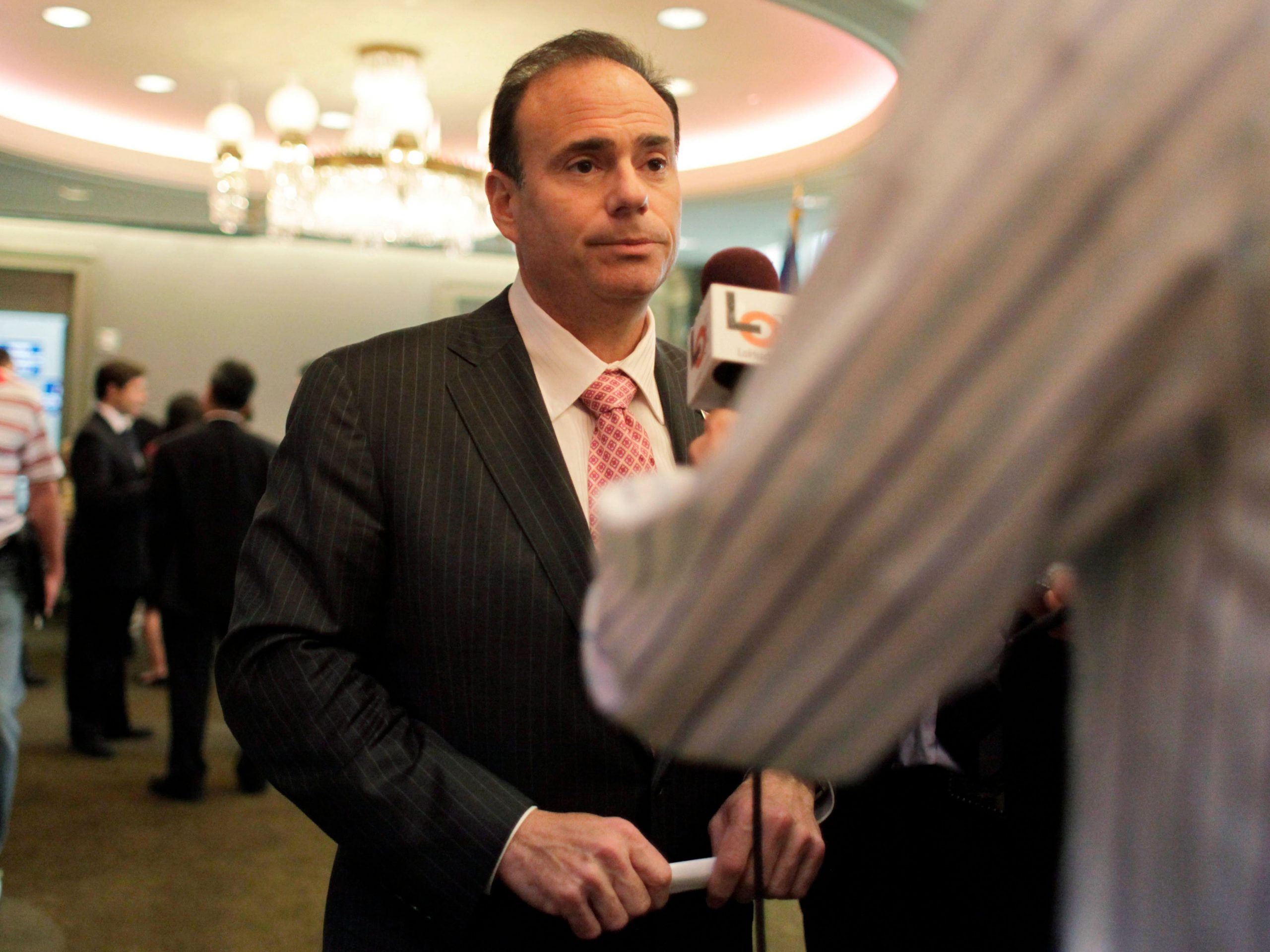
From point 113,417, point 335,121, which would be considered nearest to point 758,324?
point 113,417

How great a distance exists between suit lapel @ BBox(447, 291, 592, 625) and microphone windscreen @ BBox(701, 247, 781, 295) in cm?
30

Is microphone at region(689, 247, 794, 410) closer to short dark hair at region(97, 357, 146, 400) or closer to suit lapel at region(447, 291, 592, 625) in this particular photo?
suit lapel at region(447, 291, 592, 625)

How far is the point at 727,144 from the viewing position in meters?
8.27

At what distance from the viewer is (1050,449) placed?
17.5 inches

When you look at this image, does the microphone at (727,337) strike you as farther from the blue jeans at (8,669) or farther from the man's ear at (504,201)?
the blue jeans at (8,669)

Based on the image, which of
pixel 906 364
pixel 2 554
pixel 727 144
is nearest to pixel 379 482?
pixel 906 364

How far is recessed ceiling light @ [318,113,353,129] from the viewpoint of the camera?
300 inches

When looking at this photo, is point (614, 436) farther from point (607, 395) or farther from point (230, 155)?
point (230, 155)

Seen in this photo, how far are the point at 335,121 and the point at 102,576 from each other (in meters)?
3.71

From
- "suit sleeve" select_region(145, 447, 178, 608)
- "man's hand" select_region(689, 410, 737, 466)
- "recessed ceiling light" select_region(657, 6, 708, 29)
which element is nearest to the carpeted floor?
"suit sleeve" select_region(145, 447, 178, 608)

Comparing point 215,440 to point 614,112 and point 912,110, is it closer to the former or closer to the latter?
point 614,112

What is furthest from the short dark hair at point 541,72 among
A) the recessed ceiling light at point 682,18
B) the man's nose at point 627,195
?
the recessed ceiling light at point 682,18

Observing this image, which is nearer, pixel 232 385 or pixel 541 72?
pixel 541 72

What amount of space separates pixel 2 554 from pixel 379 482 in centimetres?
262
